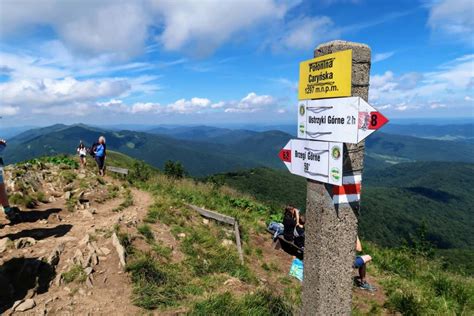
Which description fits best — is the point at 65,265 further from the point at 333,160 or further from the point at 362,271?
the point at 362,271

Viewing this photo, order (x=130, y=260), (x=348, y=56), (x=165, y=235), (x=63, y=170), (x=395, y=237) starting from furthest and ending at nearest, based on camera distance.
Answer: (x=395, y=237), (x=63, y=170), (x=165, y=235), (x=130, y=260), (x=348, y=56)

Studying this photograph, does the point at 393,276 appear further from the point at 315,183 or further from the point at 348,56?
the point at 348,56

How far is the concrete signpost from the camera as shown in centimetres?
336

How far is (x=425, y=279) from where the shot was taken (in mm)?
9062

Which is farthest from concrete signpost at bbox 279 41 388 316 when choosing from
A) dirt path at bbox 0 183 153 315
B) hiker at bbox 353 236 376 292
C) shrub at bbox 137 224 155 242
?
shrub at bbox 137 224 155 242

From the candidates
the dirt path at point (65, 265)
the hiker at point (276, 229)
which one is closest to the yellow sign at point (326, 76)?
the dirt path at point (65, 265)

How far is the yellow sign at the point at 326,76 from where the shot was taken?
11.0ft

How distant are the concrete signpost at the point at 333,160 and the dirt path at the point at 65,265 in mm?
3339

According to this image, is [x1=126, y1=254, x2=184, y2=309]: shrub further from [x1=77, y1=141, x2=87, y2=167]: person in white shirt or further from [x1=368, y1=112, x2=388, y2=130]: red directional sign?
[x1=77, y1=141, x2=87, y2=167]: person in white shirt

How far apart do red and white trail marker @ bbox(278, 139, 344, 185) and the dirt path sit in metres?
3.70

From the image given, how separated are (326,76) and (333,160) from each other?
0.99 m

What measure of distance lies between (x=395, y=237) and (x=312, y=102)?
393ft

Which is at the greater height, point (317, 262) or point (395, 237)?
point (317, 262)

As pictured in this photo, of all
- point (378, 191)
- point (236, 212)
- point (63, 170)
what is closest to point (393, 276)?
point (236, 212)
